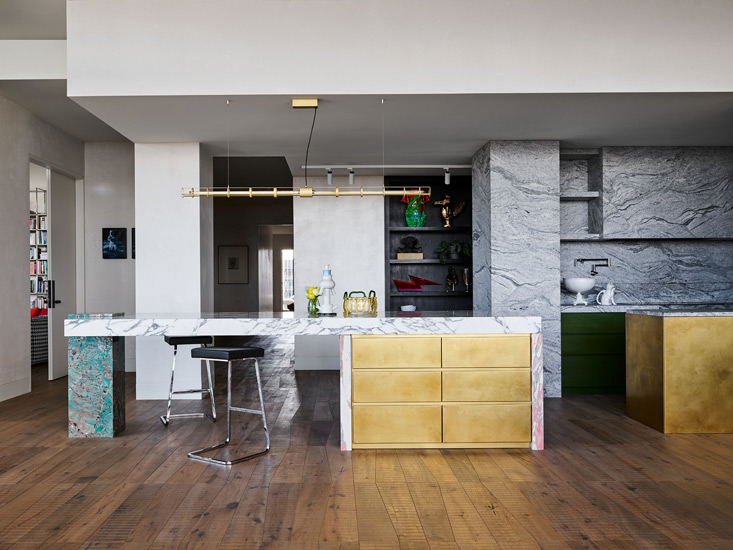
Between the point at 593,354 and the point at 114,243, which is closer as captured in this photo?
the point at 593,354

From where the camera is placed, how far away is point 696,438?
418cm

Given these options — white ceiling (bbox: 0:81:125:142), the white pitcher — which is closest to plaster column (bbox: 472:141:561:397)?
the white pitcher

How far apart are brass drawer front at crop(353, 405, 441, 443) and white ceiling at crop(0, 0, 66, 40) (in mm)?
4007

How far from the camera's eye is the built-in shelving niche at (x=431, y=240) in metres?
7.54

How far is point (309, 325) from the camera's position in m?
3.98

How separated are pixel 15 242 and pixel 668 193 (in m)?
6.89

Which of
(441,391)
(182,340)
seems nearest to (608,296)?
(441,391)

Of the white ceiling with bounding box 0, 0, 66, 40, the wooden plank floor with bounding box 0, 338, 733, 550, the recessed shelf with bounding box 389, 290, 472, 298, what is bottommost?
the wooden plank floor with bounding box 0, 338, 733, 550

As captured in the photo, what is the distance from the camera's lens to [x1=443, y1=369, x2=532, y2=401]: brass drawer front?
3965mm

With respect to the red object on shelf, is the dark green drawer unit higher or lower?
lower

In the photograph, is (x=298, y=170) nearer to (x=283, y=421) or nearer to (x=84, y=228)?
(x=84, y=228)

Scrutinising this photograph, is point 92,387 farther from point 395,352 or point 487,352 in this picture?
point 487,352

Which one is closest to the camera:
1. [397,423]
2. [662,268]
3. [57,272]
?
[397,423]

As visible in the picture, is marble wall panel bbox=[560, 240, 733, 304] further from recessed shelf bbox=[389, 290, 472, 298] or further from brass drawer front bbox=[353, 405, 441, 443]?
brass drawer front bbox=[353, 405, 441, 443]
